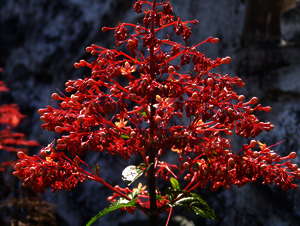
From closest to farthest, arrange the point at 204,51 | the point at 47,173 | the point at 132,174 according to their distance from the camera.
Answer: the point at 47,173
the point at 132,174
the point at 204,51

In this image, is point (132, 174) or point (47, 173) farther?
point (132, 174)

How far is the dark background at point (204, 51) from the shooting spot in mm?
2656

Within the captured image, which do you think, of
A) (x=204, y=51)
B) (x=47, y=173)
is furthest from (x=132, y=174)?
(x=204, y=51)

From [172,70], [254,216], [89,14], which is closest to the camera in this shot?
[172,70]

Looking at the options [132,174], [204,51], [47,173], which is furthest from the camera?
[204,51]

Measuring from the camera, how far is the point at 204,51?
9.98ft

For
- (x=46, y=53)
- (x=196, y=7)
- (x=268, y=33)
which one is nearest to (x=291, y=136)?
(x=268, y=33)

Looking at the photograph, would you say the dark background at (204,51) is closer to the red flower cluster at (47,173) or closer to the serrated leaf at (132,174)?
the serrated leaf at (132,174)

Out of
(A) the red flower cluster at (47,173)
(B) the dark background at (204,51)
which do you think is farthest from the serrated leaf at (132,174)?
(B) the dark background at (204,51)

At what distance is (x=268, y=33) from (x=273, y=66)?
34 cm

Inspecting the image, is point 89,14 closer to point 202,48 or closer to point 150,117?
point 202,48

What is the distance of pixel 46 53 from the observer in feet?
13.2

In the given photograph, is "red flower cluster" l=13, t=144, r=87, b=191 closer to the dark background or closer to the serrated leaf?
the serrated leaf

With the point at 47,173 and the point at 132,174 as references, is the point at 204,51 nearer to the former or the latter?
the point at 132,174
